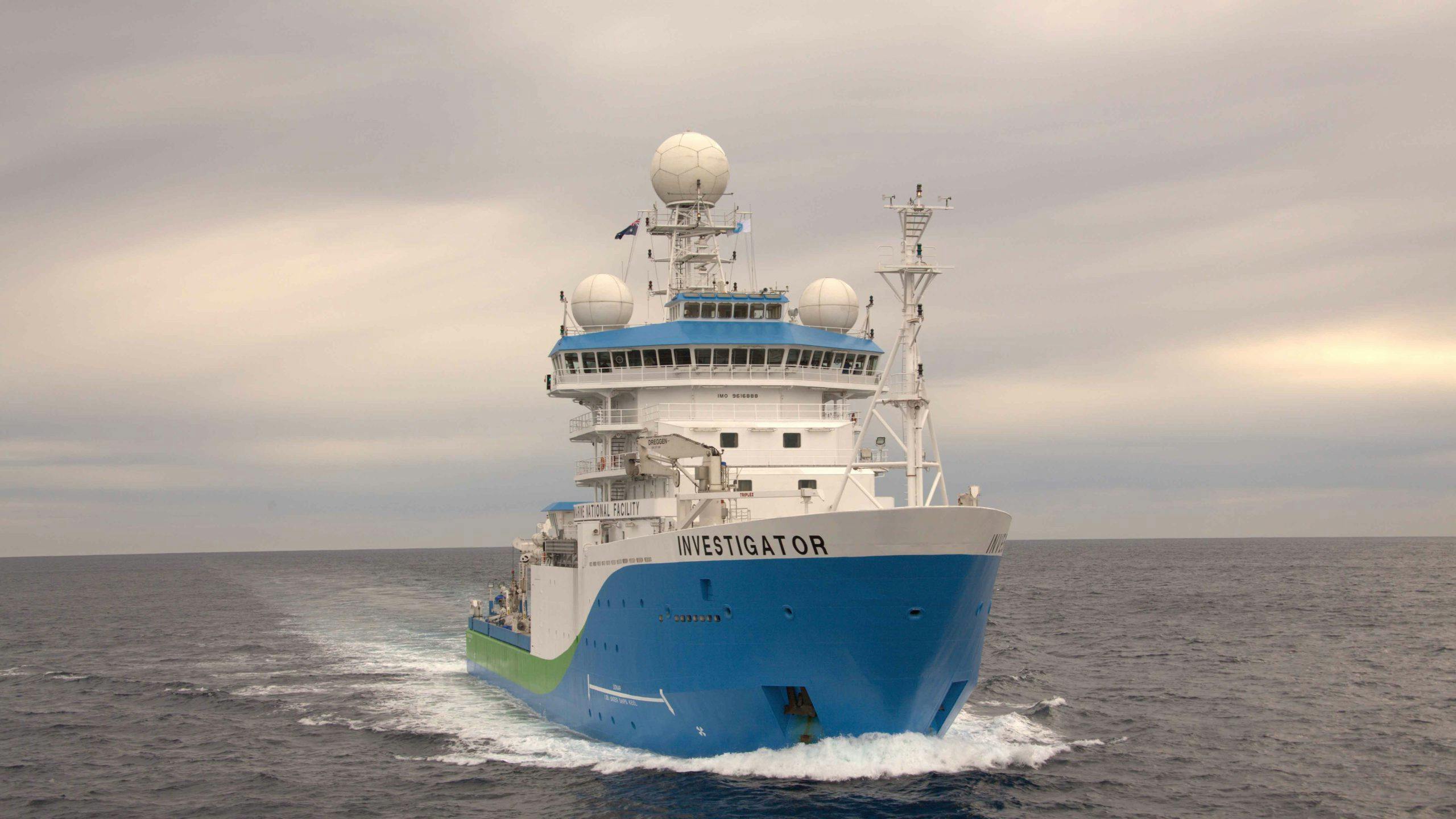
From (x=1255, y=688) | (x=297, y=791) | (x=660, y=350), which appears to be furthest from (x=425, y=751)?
(x=1255, y=688)

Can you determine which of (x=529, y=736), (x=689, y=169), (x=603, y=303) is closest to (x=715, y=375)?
(x=603, y=303)

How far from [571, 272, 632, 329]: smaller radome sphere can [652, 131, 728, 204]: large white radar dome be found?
356 centimetres

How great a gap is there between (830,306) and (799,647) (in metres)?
14.0

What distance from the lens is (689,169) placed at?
1339 inches

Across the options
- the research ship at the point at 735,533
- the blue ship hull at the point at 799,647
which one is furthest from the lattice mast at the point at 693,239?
the blue ship hull at the point at 799,647

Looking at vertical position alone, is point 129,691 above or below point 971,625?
below

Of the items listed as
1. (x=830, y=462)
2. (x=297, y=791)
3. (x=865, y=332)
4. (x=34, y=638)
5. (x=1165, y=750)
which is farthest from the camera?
(x=34, y=638)

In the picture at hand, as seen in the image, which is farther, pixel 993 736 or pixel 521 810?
pixel 993 736

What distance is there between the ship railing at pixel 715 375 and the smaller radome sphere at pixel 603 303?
2.18 meters

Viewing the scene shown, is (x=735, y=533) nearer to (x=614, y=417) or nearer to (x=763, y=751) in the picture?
(x=763, y=751)

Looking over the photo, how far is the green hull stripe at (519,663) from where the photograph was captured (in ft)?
99.5

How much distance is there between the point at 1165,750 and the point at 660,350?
1562cm

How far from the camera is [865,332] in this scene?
33.0m

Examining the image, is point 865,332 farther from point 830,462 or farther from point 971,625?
point 971,625
